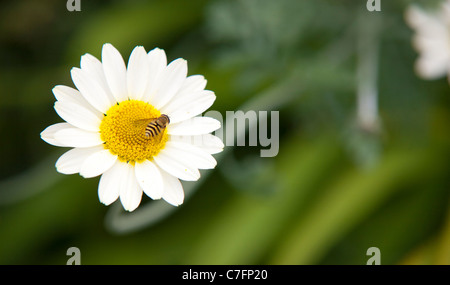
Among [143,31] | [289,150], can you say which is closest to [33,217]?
[143,31]

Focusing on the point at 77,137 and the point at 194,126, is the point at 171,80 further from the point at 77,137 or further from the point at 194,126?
the point at 77,137

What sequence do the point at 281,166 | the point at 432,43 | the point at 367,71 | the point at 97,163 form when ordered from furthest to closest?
the point at 281,166 → the point at 367,71 → the point at 432,43 → the point at 97,163

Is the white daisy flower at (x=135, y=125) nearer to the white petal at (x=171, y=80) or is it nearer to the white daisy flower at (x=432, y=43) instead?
the white petal at (x=171, y=80)

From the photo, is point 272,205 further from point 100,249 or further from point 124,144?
point 124,144

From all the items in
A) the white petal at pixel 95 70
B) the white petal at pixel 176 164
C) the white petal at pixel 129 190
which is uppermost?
the white petal at pixel 95 70
